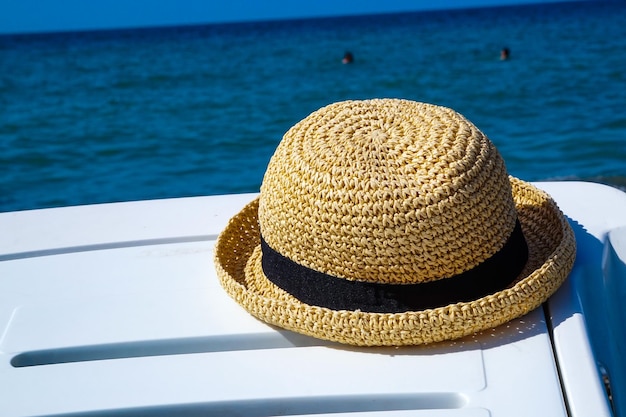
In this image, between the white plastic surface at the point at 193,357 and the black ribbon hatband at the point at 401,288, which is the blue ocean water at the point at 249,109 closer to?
the white plastic surface at the point at 193,357

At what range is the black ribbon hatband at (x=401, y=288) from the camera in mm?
1058

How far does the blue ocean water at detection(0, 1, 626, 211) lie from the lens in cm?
503

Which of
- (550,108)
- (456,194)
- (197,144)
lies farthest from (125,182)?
(456,194)

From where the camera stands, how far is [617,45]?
10.4 meters

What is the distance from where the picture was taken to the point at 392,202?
39.8 inches

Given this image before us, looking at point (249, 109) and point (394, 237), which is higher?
point (394, 237)

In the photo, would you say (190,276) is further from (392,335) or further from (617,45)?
(617,45)

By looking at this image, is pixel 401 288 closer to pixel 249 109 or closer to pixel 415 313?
pixel 415 313

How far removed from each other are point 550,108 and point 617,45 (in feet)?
15.8

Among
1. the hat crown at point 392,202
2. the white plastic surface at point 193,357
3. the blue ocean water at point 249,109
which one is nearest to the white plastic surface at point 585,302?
the white plastic surface at point 193,357

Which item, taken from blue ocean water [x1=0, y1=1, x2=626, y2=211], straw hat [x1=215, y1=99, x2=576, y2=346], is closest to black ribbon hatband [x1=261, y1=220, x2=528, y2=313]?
straw hat [x1=215, y1=99, x2=576, y2=346]

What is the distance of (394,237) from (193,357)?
325mm

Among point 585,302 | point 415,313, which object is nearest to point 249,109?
point 585,302

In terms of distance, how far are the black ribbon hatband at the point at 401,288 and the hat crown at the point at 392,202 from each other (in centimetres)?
1
